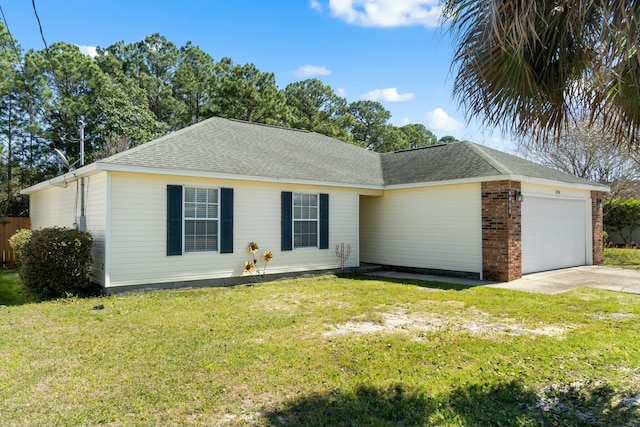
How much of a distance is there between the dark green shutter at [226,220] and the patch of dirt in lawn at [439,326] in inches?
190

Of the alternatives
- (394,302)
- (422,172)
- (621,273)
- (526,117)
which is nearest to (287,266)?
(394,302)

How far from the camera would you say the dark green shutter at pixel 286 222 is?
1165 centimetres

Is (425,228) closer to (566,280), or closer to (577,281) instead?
(566,280)

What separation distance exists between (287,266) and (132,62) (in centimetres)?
2376

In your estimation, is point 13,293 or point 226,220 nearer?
point 13,293

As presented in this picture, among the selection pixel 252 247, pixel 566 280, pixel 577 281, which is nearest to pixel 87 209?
pixel 252 247

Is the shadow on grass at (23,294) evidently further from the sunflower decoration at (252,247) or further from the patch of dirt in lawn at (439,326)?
the patch of dirt in lawn at (439,326)

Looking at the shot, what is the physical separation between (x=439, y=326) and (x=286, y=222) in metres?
6.13

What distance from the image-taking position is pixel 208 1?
376 inches

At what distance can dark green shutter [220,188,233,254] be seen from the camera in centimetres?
1045

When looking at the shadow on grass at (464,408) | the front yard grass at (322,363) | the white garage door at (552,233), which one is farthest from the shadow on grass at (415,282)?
the shadow on grass at (464,408)

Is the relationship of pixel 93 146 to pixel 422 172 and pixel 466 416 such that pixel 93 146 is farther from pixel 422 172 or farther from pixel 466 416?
pixel 466 416

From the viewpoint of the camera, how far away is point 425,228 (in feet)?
42.1

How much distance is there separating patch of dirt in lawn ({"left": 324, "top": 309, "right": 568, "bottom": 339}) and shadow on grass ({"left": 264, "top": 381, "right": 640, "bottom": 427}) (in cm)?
202
